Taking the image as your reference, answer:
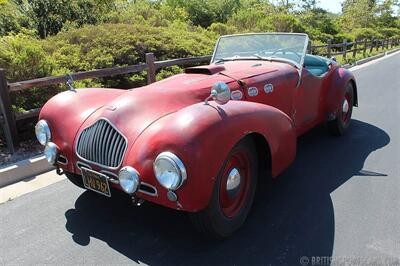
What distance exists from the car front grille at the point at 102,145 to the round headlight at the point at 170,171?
0.42m

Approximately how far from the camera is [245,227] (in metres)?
3.17

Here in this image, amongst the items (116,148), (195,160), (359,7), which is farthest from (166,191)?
(359,7)

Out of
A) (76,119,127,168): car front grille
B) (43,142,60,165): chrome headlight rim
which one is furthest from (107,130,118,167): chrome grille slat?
(43,142,60,165): chrome headlight rim

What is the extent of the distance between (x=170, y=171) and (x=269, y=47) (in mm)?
2746

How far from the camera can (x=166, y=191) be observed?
2570 mm

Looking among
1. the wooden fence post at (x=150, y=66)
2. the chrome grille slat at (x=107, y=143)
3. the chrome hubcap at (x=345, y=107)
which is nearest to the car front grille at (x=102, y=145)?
the chrome grille slat at (x=107, y=143)

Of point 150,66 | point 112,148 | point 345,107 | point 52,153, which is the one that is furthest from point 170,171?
point 150,66

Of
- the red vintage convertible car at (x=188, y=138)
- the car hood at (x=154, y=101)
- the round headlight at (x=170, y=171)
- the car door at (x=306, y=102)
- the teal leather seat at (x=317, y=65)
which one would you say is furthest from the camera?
the teal leather seat at (x=317, y=65)

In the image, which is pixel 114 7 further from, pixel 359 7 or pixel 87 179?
pixel 359 7

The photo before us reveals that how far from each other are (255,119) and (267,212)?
35.9 inches

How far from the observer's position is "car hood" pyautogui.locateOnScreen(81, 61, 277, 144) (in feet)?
9.71

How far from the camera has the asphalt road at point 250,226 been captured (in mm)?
2812

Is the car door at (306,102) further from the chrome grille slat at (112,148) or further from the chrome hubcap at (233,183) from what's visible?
the chrome grille slat at (112,148)

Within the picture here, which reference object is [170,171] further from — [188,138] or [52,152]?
[52,152]
